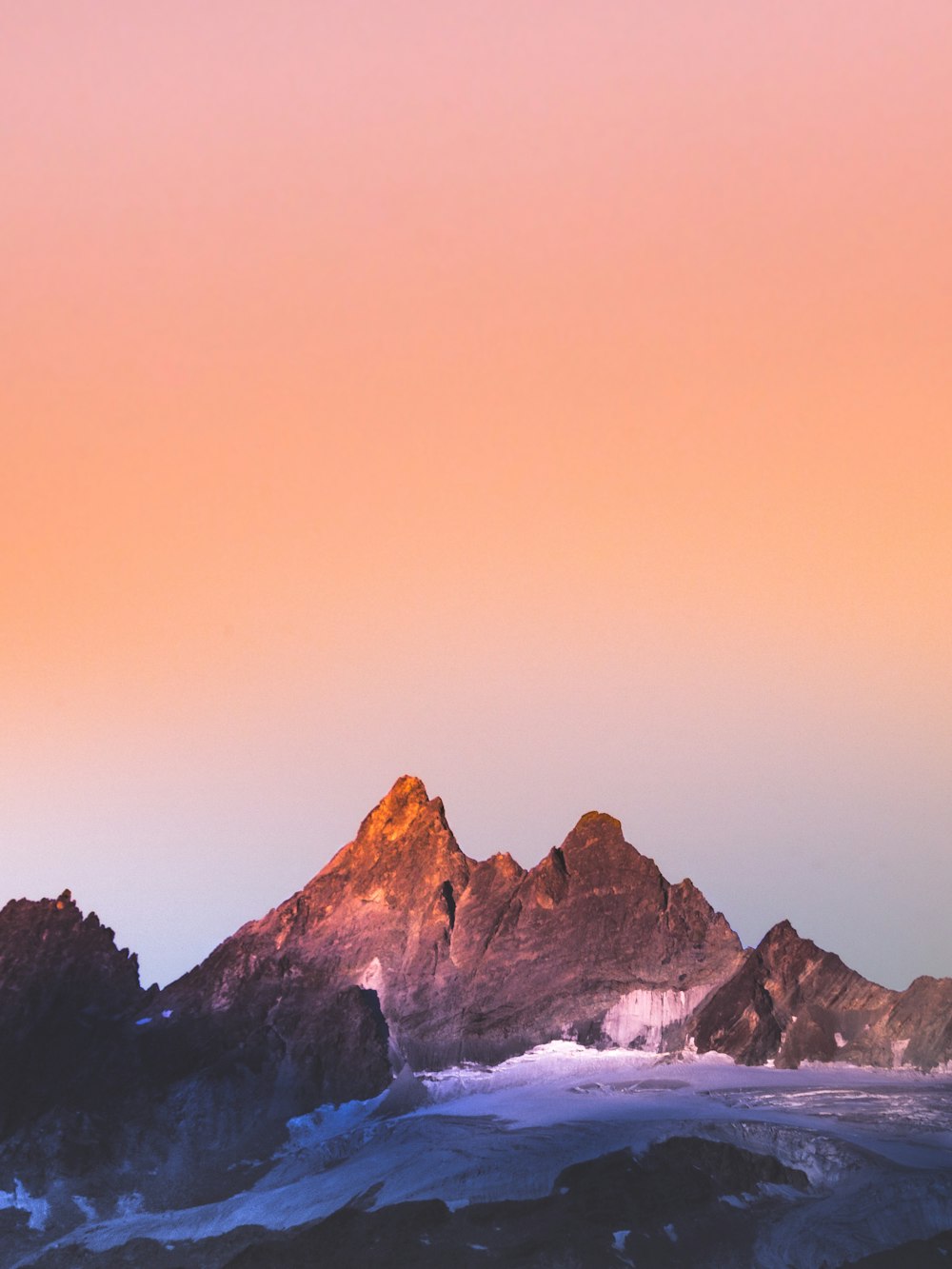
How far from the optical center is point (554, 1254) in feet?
652

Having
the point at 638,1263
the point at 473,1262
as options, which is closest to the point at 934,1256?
the point at 638,1263

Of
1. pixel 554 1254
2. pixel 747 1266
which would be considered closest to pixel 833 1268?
pixel 747 1266

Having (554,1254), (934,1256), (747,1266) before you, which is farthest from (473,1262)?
(934,1256)

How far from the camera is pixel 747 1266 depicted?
196875 mm

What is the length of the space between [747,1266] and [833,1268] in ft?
30.2

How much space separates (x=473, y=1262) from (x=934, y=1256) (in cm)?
4989

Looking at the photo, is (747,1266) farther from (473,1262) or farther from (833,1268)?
(473,1262)

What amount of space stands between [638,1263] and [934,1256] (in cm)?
3176

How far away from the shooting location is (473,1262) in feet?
656

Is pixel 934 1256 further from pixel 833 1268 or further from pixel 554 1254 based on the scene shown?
pixel 554 1254

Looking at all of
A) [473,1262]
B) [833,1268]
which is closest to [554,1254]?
[473,1262]

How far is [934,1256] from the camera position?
195625mm

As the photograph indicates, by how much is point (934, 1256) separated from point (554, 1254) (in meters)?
41.0

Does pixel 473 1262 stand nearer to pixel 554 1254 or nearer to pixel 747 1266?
pixel 554 1254
